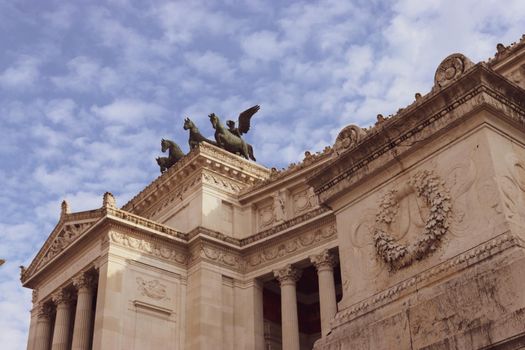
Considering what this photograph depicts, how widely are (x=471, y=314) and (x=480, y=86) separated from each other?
286cm

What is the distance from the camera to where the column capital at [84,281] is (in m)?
31.1

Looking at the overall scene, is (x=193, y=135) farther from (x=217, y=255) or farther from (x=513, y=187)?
(x=513, y=187)

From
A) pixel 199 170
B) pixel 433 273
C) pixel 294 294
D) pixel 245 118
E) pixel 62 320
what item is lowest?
pixel 433 273

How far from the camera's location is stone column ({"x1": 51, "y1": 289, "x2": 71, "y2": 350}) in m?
31.4

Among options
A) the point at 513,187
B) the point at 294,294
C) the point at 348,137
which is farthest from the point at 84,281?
the point at 513,187

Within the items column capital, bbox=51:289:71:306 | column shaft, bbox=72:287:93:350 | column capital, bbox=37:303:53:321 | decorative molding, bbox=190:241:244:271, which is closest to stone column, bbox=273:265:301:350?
decorative molding, bbox=190:241:244:271

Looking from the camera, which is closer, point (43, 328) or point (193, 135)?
point (43, 328)

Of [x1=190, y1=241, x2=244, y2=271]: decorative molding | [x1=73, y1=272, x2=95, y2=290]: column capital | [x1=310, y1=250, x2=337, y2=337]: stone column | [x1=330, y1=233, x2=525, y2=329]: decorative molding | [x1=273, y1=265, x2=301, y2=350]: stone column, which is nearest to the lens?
[x1=330, y1=233, x2=525, y2=329]: decorative molding

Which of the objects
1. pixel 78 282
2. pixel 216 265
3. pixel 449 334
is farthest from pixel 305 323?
pixel 449 334

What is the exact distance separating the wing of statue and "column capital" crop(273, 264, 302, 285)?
10669mm

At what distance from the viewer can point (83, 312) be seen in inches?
1198

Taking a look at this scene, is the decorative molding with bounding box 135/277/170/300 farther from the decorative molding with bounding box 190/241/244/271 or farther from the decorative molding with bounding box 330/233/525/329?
the decorative molding with bounding box 330/233/525/329

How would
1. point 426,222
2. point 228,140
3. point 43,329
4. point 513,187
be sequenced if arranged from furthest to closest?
point 228,140 < point 43,329 < point 426,222 < point 513,187

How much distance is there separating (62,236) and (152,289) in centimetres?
613
